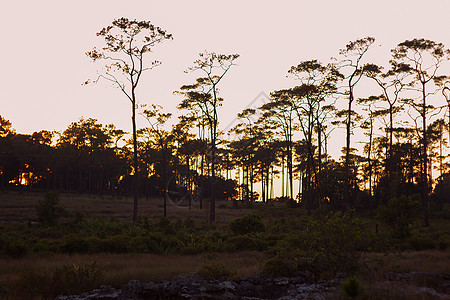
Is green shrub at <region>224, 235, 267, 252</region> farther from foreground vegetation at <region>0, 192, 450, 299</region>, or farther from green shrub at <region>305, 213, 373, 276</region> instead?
green shrub at <region>305, 213, 373, 276</region>

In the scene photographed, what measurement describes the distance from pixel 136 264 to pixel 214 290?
4.24 meters

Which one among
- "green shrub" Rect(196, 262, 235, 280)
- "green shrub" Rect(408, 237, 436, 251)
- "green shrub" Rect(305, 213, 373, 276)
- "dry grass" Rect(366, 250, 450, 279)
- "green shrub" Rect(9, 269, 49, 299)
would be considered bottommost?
"green shrub" Rect(408, 237, 436, 251)

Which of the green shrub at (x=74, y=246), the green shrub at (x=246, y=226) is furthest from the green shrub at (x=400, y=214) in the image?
the green shrub at (x=74, y=246)

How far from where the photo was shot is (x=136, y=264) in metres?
12.2

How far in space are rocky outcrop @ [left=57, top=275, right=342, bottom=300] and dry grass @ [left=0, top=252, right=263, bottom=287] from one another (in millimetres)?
935

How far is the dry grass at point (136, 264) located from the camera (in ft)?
33.9

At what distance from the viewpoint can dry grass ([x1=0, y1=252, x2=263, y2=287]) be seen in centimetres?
1033

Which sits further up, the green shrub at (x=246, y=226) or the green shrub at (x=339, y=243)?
the green shrub at (x=339, y=243)

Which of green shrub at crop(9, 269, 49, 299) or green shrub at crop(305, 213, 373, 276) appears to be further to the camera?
green shrub at crop(305, 213, 373, 276)

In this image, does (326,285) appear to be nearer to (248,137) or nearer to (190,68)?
(190,68)

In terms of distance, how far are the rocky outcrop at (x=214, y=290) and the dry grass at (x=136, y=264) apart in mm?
935

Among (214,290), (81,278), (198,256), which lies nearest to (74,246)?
(198,256)

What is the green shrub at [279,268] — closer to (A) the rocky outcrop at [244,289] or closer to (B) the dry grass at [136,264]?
(B) the dry grass at [136,264]

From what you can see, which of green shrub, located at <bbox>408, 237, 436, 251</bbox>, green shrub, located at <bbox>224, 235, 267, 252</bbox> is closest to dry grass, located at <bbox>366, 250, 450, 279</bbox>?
green shrub, located at <bbox>408, 237, 436, 251</bbox>
